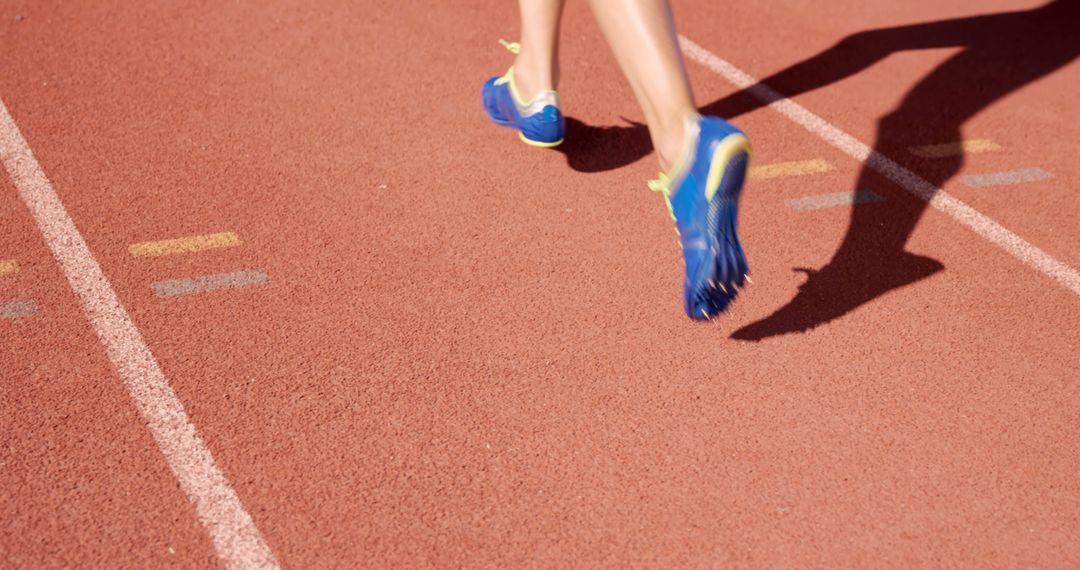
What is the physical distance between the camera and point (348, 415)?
315 cm

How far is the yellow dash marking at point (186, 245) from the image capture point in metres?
3.76

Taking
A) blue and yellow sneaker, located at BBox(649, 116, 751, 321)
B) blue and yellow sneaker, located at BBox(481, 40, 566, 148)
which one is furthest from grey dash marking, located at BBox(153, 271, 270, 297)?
blue and yellow sneaker, located at BBox(649, 116, 751, 321)

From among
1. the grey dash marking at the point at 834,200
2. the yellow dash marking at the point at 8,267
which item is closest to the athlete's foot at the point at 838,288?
the grey dash marking at the point at 834,200

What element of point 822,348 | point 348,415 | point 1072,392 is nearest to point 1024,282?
point 1072,392

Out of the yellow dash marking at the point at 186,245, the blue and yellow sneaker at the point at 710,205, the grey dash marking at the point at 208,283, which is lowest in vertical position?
the yellow dash marking at the point at 186,245

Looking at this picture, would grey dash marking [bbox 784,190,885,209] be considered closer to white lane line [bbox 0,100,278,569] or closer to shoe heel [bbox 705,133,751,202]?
shoe heel [bbox 705,133,751,202]

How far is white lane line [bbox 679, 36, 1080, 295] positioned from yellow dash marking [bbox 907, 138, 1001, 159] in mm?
184

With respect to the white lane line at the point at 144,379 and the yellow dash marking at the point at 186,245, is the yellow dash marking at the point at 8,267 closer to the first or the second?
the white lane line at the point at 144,379

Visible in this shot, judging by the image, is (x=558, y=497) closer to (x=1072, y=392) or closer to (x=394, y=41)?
(x=1072, y=392)

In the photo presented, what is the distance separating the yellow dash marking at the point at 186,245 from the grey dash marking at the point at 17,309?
1.31 ft

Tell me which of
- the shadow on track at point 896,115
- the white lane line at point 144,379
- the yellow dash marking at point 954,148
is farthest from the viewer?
the yellow dash marking at point 954,148

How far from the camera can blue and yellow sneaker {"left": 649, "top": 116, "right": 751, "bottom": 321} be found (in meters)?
2.98

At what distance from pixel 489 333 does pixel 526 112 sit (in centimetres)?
110

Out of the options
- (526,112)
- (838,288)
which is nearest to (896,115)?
(838,288)
